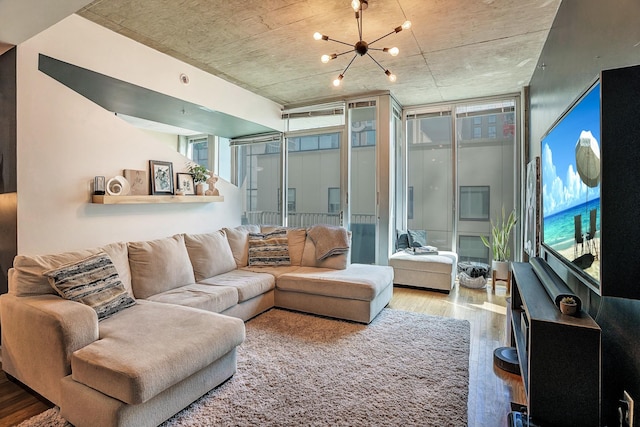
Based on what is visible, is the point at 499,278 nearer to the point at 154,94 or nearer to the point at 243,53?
the point at 243,53

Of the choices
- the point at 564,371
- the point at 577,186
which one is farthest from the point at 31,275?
the point at 577,186

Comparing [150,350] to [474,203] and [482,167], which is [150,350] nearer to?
[474,203]

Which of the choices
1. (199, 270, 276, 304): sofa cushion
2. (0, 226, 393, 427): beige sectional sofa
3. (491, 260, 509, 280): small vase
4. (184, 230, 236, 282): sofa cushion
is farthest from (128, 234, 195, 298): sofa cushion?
(491, 260, 509, 280): small vase

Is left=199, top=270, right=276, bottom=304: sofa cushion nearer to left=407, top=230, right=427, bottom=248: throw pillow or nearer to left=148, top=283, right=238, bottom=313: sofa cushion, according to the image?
left=148, top=283, right=238, bottom=313: sofa cushion

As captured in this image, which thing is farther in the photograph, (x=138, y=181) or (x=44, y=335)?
(x=138, y=181)

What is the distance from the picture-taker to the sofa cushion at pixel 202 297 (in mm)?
2729

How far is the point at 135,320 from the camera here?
2.21 m

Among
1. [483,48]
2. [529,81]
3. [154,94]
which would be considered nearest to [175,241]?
[154,94]

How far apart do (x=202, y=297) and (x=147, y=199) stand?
127 centimetres

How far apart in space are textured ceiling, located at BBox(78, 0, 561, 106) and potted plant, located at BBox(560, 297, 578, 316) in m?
2.29

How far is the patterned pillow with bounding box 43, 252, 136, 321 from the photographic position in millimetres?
2139

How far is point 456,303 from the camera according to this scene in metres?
4.05

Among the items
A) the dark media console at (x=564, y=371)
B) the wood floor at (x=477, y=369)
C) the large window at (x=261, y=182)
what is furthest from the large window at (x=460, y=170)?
the dark media console at (x=564, y=371)

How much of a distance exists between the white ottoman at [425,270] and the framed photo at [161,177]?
3.08 m
